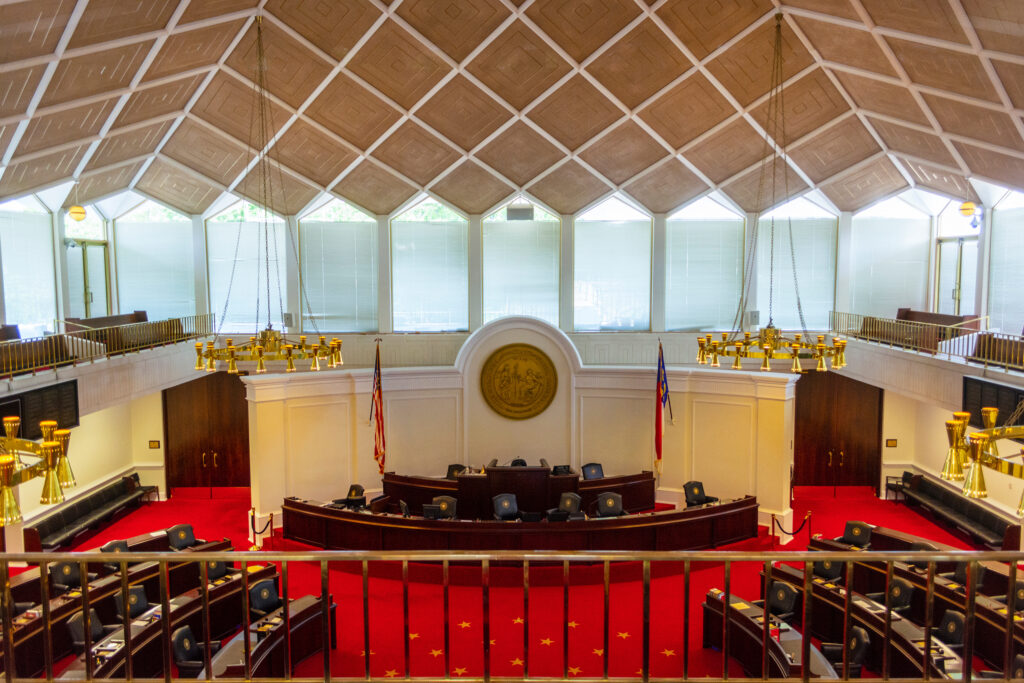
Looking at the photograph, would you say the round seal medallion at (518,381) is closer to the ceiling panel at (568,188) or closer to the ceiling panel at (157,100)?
the ceiling panel at (568,188)

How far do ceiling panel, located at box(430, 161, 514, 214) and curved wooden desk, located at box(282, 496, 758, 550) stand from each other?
7152mm

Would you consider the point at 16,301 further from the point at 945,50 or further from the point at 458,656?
the point at 945,50

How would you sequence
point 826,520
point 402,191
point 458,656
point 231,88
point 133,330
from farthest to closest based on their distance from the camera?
1. point 402,191
2. point 826,520
3. point 133,330
4. point 231,88
5. point 458,656

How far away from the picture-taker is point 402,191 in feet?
54.9

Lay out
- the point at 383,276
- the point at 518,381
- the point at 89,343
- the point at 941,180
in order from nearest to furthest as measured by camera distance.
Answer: the point at 89,343, the point at 941,180, the point at 518,381, the point at 383,276

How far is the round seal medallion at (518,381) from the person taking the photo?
16062 mm

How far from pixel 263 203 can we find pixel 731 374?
10.4m

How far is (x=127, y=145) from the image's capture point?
548 inches

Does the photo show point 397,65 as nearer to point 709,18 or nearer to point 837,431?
point 709,18

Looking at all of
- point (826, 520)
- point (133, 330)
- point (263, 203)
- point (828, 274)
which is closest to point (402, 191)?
point (263, 203)

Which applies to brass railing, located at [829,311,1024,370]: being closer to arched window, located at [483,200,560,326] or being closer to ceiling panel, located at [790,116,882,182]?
ceiling panel, located at [790,116,882,182]

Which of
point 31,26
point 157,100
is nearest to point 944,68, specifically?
point 31,26

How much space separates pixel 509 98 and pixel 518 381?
5.60 m

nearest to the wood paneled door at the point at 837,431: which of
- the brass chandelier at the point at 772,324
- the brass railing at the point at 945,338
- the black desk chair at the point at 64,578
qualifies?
the brass chandelier at the point at 772,324
